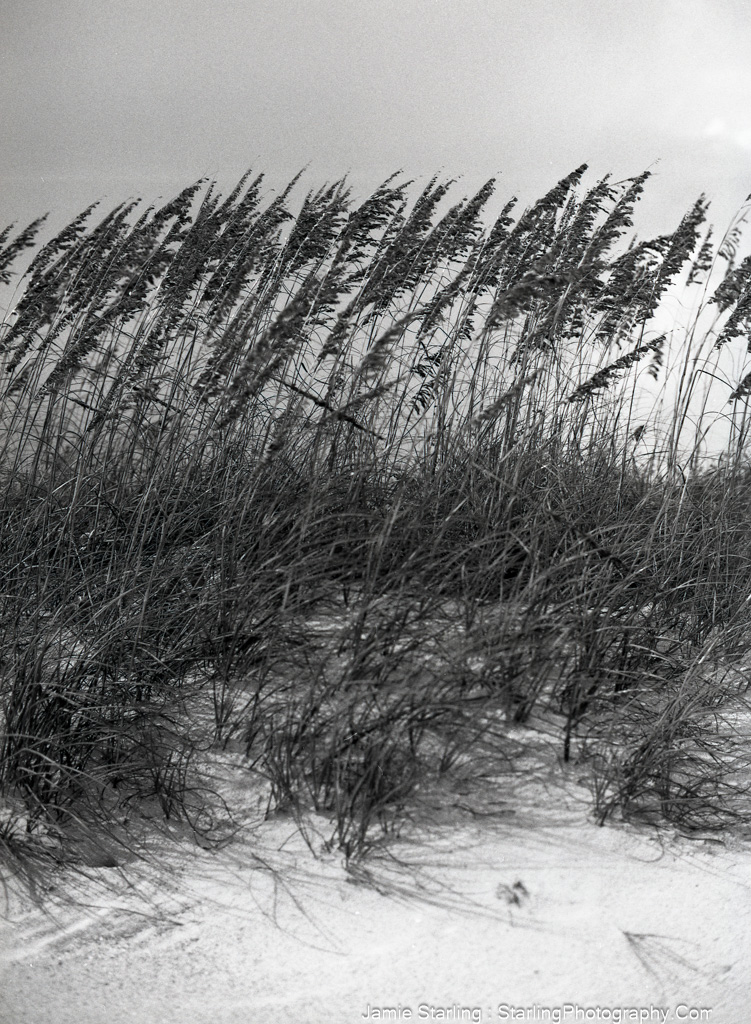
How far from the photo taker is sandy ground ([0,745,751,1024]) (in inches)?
79.7

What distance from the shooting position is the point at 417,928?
6.97 feet

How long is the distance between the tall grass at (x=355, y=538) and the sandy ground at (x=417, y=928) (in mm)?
114

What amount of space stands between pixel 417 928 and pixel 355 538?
3.08 feet

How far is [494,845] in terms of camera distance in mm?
2316

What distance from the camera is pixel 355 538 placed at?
258cm

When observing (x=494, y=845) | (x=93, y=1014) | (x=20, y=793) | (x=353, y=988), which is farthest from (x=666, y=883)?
(x=20, y=793)

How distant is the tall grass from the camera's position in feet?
8.21

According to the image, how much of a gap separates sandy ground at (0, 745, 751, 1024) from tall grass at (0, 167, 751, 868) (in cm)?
11

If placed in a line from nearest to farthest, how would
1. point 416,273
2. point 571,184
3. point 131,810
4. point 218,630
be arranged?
1. point 131,810
2. point 218,630
3. point 416,273
4. point 571,184

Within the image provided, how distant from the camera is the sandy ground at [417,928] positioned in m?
2.03

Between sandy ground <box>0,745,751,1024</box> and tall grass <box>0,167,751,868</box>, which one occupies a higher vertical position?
tall grass <box>0,167,751,868</box>

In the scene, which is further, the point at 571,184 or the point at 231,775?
the point at 571,184

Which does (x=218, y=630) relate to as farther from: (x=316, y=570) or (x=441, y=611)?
(x=441, y=611)

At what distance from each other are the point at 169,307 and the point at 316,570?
1.42m
